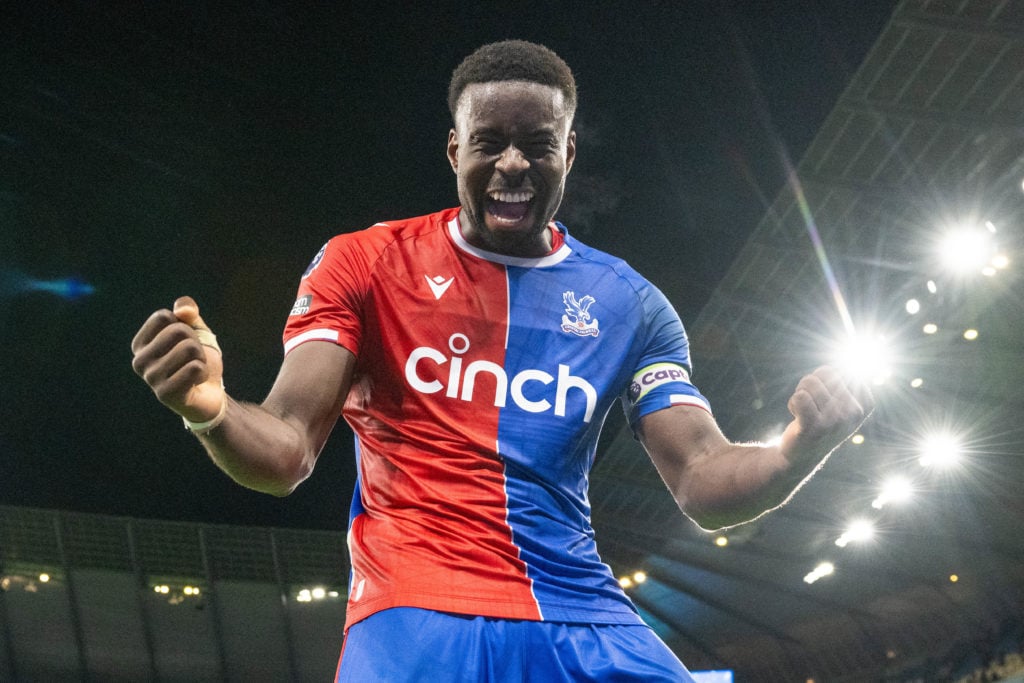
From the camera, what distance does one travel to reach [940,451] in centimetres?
1948

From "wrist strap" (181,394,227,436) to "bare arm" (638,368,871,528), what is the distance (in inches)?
46.4

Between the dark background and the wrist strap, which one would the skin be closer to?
the wrist strap

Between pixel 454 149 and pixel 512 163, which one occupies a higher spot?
pixel 454 149

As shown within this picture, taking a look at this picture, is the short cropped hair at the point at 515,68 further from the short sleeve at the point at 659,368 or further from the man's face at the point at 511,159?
the short sleeve at the point at 659,368

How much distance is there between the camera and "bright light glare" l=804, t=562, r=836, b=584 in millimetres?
25062

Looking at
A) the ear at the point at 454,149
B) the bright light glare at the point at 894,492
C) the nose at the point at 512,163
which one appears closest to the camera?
the nose at the point at 512,163

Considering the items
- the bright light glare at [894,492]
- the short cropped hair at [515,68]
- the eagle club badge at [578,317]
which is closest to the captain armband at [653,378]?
the eagle club badge at [578,317]

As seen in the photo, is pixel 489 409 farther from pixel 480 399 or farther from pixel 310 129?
pixel 310 129

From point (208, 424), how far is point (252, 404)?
0.20 meters

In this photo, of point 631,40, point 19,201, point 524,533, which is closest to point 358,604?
point 524,533

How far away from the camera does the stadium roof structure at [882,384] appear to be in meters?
11.9

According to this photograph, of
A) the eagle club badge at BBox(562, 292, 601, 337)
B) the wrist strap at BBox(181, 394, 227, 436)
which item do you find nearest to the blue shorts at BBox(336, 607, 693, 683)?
the wrist strap at BBox(181, 394, 227, 436)

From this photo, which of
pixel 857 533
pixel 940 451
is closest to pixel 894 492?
pixel 940 451

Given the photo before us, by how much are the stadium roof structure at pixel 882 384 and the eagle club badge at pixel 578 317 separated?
8.83m
